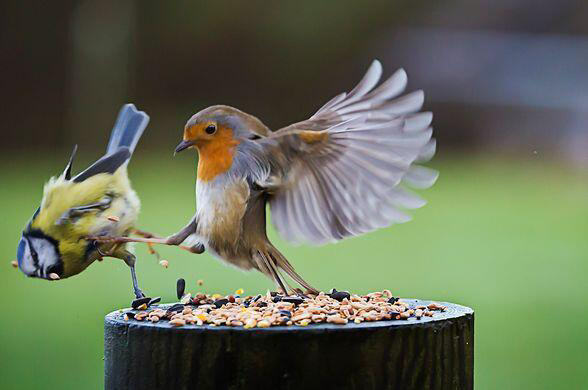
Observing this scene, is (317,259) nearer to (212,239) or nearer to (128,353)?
(212,239)

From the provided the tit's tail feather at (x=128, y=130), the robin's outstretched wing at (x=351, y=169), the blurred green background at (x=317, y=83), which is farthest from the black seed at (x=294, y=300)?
the blurred green background at (x=317, y=83)

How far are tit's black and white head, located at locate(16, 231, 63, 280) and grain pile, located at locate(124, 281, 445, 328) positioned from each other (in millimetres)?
250

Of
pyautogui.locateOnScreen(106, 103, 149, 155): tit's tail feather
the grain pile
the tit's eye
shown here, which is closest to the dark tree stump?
the grain pile

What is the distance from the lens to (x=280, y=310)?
201 centimetres

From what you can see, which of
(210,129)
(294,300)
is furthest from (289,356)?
(210,129)

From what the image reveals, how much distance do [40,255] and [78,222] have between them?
4.5 inches

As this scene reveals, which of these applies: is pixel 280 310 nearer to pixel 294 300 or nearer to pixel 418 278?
pixel 294 300

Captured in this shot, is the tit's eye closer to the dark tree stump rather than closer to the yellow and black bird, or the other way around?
the yellow and black bird

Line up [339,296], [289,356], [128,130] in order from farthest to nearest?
[128,130] < [339,296] < [289,356]

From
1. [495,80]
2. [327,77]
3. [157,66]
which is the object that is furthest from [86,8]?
[495,80]

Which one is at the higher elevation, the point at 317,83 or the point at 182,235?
the point at 317,83

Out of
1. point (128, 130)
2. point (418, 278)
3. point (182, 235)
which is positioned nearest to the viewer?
point (182, 235)

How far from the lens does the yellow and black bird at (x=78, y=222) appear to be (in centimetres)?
230

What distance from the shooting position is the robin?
2.33 meters
